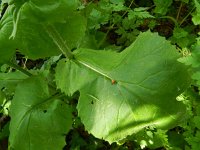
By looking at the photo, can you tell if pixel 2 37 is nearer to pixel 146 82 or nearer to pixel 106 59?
pixel 106 59

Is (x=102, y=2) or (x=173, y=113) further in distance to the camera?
(x=102, y=2)

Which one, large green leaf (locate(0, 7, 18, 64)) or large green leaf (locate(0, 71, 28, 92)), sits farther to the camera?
large green leaf (locate(0, 71, 28, 92))

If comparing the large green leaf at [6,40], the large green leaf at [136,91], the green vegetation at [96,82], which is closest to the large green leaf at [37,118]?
the green vegetation at [96,82]

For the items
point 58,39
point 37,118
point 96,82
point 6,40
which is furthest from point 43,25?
point 37,118

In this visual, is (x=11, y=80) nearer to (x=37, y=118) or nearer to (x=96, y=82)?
(x=37, y=118)

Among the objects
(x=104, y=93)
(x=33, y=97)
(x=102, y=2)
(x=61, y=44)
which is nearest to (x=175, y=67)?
(x=104, y=93)

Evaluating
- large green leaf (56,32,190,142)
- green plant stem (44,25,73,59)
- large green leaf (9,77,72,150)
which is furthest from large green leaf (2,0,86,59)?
large green leaf (56,32,190,142)

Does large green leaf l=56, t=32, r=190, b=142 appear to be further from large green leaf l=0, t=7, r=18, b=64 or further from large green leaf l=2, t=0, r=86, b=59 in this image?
large green leaf l=0, t=7, r=18, b=64
